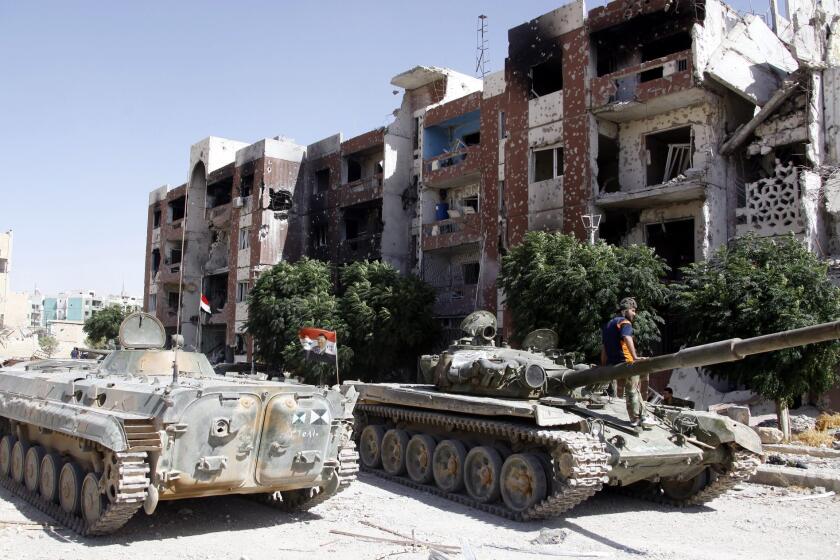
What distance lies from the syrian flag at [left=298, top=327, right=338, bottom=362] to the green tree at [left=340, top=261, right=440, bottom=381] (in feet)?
37.6

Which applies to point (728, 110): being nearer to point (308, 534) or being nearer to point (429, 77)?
point (429, 77)

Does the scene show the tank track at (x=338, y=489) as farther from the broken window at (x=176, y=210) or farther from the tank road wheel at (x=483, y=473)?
Answer: the broken window at (x=176, y=210)

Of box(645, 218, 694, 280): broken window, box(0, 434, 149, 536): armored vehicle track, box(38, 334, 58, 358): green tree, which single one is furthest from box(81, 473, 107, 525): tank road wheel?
box(38, 334, 58, 358): green tree

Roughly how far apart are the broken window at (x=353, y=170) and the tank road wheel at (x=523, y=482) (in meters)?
24.4

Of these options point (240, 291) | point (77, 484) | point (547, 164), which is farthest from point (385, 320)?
point (77, 484)

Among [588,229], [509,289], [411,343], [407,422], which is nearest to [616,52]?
[588,229]

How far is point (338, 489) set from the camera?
9.15m

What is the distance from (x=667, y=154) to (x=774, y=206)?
4.25 metres

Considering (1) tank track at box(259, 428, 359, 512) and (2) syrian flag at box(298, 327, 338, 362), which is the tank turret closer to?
(2) syrian flag at box(298, 327, 338, 362)

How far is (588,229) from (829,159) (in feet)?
19.8

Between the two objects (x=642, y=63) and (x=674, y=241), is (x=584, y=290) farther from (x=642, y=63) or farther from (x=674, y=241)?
(x=642, y=63)

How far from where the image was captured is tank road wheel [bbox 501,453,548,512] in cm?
964

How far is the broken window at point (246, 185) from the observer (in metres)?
35.5

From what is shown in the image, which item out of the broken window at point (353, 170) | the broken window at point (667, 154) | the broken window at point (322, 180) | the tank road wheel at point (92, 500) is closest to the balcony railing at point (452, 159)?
the broken window at point (353, 170)
